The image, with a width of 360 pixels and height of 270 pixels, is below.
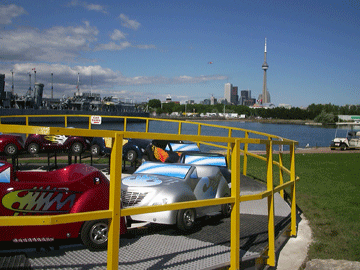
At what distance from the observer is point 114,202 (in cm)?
286

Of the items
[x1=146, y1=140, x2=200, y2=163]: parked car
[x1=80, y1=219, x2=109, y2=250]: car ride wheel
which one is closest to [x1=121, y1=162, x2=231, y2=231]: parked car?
[x1=80, y1=219, x2=109, y2=250]: car ride wheel

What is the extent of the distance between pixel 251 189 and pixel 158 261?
520 cm

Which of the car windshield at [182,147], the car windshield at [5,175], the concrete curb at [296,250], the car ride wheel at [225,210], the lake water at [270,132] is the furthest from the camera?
the lake water at [270,132]

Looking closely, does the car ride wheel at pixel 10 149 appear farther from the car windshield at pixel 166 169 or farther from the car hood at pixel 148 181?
the car hood at pixel 148 181

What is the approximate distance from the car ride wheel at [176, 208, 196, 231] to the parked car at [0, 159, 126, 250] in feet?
2.89

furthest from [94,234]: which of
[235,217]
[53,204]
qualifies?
[235,217]

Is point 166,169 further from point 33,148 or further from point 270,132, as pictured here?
point 270,132

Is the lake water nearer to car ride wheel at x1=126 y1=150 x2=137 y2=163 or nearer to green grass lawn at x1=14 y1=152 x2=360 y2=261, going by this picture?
car ride wheel at x1=126 y1=150 x2=137 y2=163

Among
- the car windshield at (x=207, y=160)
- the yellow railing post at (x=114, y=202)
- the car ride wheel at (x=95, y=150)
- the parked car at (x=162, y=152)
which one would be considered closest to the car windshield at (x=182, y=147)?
the parked car at (x=162, y=152)

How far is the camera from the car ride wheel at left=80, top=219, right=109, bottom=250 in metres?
3.82

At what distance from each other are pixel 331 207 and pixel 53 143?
9130mm

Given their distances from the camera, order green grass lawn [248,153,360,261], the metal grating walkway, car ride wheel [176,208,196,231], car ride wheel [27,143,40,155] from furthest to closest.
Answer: car ride wheel [27,143,40,155]
green grass lawn [248,153,360,261]
car ride wheel [176,208,196,231]
the metal grating walkway

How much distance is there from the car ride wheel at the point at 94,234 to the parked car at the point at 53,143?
766cm

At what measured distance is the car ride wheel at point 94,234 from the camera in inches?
151
